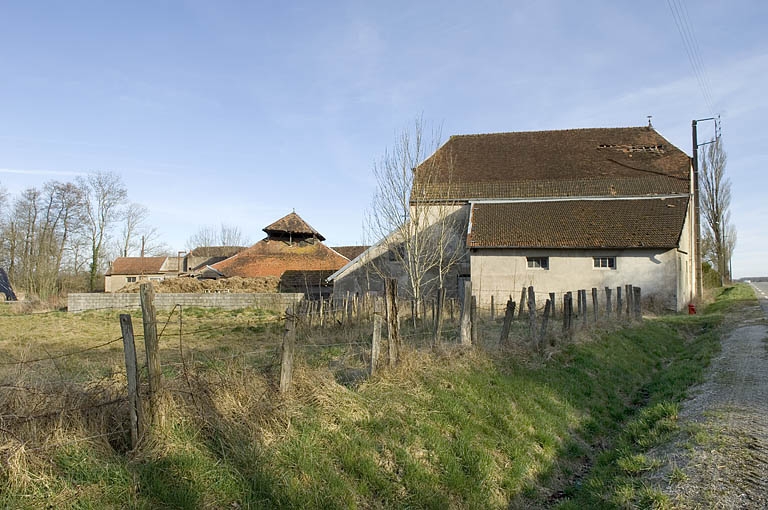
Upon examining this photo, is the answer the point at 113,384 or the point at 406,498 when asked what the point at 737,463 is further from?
the point at 113,384

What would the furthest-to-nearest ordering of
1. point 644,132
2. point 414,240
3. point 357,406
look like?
point 644,132, point 414,240, point 357,406

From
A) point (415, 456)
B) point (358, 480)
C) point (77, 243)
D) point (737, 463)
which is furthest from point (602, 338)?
point (77, 243)

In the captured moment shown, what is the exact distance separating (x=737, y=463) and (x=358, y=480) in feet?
14.3

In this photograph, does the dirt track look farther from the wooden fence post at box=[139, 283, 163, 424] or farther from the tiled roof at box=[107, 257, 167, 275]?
the tiled roof at box=[107, 257, 167, 275]

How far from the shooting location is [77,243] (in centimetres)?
5231

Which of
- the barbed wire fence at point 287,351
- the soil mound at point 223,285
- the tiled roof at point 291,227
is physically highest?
the tiled roof at point 291,227

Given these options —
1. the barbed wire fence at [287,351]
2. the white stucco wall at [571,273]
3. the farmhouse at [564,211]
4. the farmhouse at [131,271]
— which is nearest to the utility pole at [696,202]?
the farmhouse at [564,211]

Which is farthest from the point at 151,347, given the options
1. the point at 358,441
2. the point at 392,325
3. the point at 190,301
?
the point at 190,301

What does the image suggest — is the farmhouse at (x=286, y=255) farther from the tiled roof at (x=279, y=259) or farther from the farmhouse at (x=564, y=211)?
the farmhouse at (x=564, y=211)

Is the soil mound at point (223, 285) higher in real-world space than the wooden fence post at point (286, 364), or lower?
higher

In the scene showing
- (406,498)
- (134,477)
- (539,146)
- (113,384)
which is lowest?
(406,498)

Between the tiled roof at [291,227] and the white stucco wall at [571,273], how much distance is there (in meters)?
17.4

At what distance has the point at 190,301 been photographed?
30.0 metres

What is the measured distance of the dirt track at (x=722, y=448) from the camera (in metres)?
5.50
